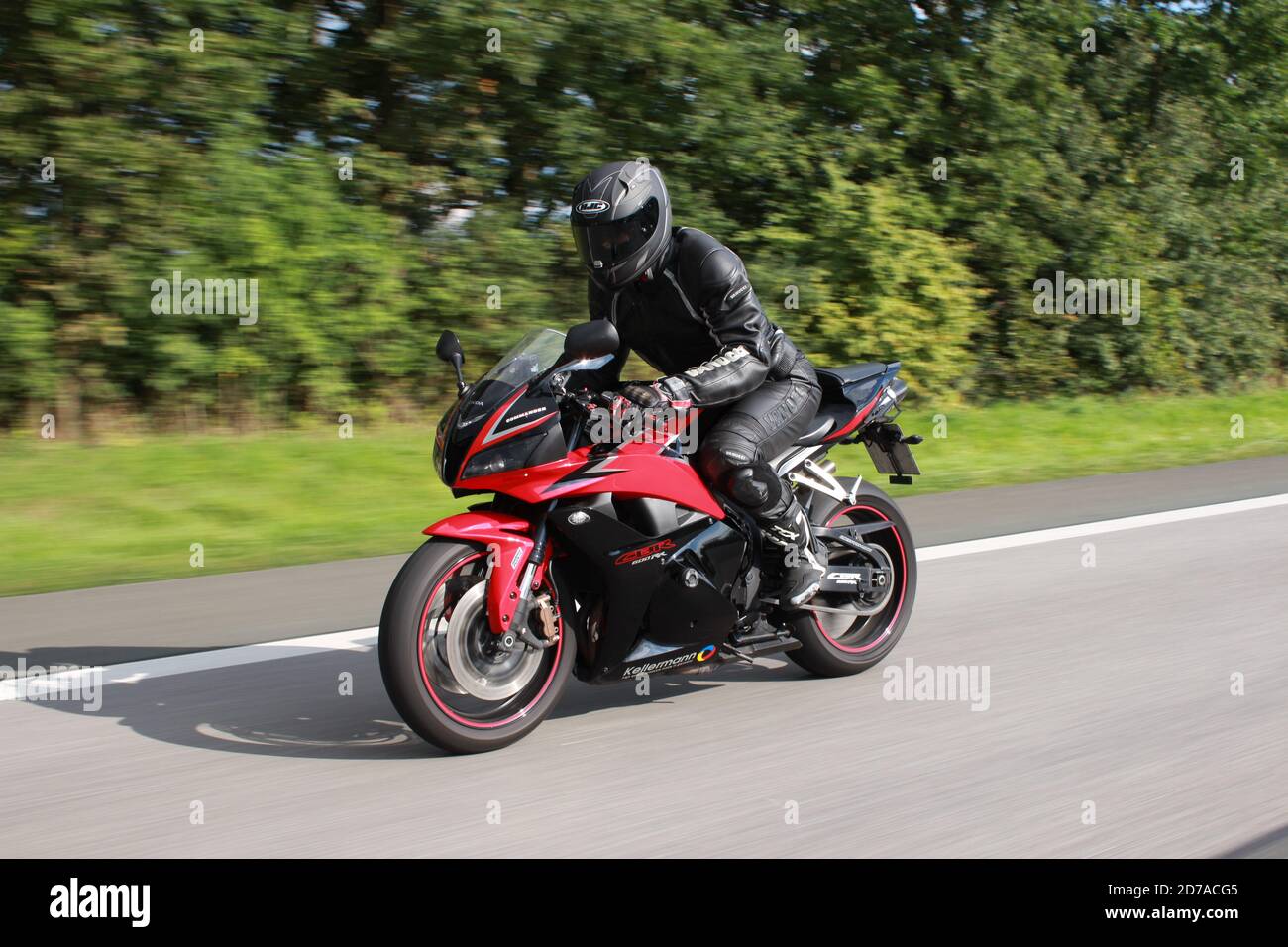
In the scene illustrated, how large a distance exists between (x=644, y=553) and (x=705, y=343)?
0.84m

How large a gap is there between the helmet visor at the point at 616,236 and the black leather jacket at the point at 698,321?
20cm

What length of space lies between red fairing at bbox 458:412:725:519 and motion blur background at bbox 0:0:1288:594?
12.4 feet

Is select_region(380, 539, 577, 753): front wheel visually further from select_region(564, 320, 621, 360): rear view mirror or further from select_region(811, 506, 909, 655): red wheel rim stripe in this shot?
select_region(811, 506, 909, 655): red wheel rim stripe

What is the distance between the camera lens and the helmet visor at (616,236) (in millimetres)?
4734

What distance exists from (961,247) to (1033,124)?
212 cm

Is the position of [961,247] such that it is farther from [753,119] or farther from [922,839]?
[922,839]

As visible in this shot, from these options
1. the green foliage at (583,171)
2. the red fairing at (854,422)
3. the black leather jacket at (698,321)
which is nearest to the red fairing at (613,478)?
the black leather jacket at (698,321)

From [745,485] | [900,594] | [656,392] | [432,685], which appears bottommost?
[432,685]

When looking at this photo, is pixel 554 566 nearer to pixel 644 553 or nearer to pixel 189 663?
pixel 644 553

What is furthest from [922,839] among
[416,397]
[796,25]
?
[796,25]

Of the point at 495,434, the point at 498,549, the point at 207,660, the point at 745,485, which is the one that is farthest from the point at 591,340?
the point at 207,660

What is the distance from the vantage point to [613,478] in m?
4.66

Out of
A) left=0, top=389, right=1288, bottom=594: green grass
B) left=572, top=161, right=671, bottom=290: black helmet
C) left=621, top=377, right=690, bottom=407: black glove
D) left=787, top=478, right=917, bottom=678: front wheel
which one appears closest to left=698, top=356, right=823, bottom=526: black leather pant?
left=621, top=377, right=690, bottom=407: black glove

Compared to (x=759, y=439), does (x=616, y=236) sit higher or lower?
higher
